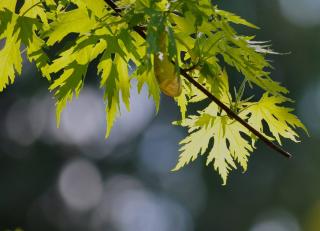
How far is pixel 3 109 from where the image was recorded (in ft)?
39.8

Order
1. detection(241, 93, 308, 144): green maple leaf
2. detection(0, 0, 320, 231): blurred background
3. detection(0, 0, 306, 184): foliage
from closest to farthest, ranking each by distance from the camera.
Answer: detection(0, 0, 306, 184): foliage, detection(241, 93, 308, 144): green maple leaf, detection(0, 0, 320, 231): blurred background

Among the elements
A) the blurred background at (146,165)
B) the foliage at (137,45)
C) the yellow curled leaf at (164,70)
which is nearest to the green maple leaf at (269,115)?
the foliage at (137,45)

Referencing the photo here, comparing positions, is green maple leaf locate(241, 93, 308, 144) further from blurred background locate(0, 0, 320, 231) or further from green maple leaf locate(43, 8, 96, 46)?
blurred background locate(0, 0, 320, 231)

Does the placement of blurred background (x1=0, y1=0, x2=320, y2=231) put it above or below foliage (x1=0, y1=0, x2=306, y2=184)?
below

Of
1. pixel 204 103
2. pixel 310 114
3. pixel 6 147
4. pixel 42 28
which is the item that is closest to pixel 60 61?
pixel 42 28

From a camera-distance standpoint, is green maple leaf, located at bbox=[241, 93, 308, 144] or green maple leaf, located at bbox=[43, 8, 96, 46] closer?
green maple leaf, located at bbox=[43, 8, 96, 46]

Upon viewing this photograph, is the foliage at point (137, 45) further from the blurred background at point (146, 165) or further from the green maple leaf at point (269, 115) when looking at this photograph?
the blurred background at point (146, 165)

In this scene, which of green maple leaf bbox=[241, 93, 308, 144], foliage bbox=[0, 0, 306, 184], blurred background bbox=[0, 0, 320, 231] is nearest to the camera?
foliage bbox=[0, 0, 306, 184]

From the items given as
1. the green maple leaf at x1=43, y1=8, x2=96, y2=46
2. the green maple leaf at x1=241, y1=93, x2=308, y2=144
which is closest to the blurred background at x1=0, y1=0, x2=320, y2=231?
the green maple leaf at x1=241, y1=93, x2=308, y2=144

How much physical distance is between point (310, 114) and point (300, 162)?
1287mm

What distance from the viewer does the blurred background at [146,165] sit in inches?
466

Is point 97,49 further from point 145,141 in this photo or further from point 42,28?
Result: point 145,141

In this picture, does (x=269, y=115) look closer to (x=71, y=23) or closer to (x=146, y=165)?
(x=71, y=23)

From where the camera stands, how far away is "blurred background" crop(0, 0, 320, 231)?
1183 cm
